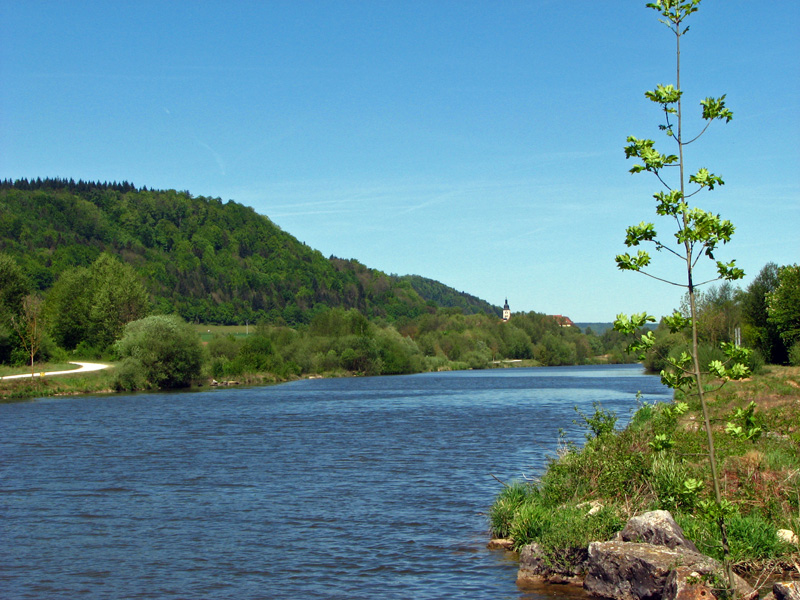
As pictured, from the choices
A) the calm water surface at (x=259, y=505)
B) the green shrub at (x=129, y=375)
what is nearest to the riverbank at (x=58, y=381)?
the green shrub at (x=129, y=375)

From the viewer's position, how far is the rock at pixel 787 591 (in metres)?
9.91

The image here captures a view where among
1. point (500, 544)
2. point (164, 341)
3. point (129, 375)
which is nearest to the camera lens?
point (500, 544)

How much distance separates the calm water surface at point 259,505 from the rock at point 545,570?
1.07 feet

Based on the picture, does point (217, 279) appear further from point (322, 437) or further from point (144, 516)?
point (144, 516)

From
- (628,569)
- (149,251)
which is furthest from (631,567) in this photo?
(149,251)

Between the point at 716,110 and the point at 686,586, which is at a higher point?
the point at 716,110

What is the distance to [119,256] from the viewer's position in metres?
175

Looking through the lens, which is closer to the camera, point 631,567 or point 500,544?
point 631,567

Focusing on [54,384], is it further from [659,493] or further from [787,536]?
[787,536]

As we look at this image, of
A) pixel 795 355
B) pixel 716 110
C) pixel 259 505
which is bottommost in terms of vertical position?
pixel 259 505

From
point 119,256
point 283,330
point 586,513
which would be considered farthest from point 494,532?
point 119,256

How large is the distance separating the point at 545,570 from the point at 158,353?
62911 mm

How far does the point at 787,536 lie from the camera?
12.3 metres

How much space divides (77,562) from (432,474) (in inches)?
467
